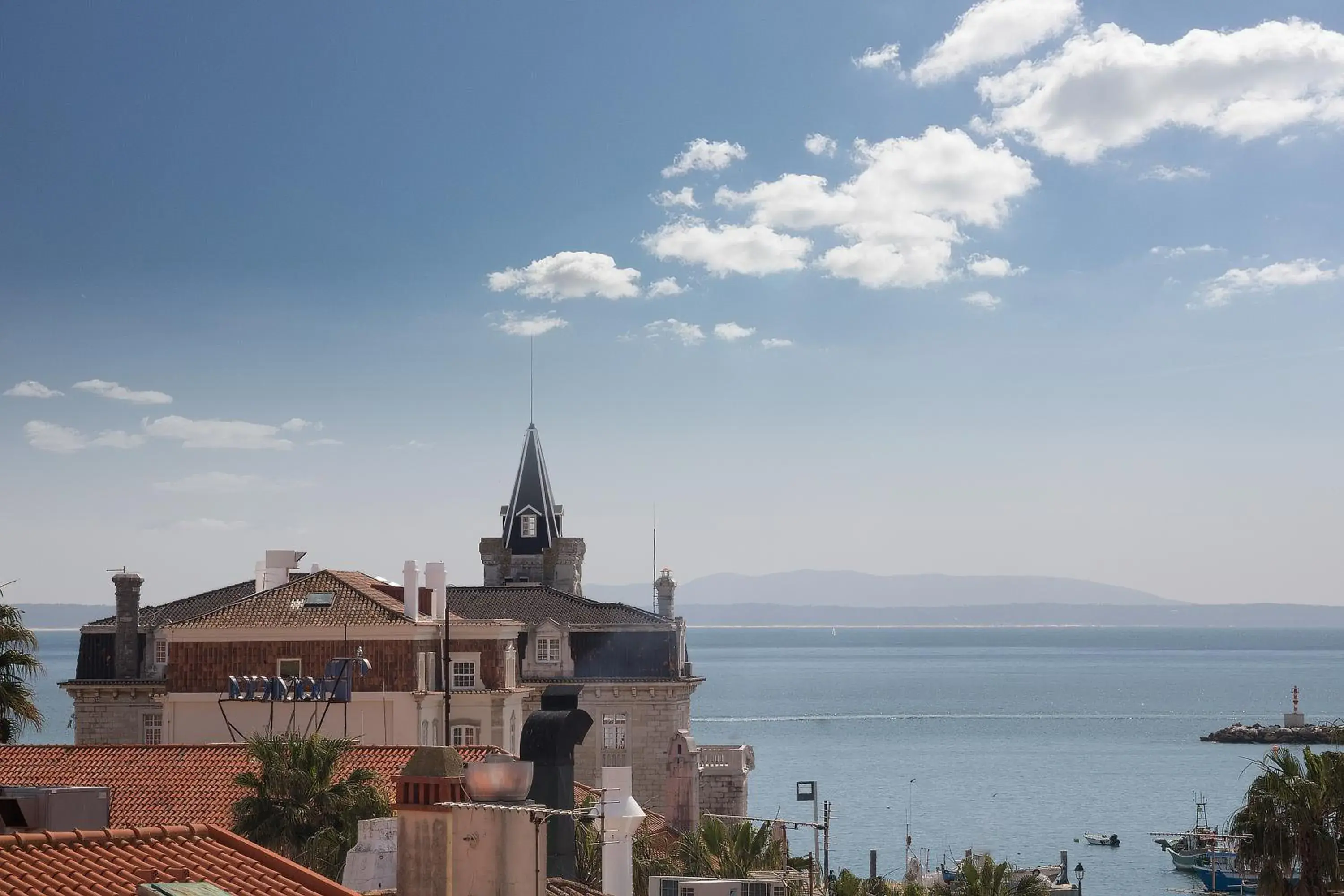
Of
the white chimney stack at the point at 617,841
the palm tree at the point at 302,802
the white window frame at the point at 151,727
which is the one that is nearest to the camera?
the white chimney stack at the point at 617,841

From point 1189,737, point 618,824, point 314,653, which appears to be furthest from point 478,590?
point 1189,737

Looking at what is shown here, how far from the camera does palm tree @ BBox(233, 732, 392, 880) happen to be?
29.4 meters

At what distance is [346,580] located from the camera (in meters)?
56.7

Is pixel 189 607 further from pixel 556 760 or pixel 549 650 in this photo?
pixel 556 760

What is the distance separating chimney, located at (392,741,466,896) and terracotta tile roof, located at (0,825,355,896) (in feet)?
4.10

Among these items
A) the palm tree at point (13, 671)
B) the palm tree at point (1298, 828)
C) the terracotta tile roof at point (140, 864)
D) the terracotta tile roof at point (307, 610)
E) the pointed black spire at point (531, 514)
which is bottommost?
the palm tree at point (1298, 828)

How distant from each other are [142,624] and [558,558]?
80.4ft

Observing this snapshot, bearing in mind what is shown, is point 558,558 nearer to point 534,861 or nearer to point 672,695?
point 672,695

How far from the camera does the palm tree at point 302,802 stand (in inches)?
1156

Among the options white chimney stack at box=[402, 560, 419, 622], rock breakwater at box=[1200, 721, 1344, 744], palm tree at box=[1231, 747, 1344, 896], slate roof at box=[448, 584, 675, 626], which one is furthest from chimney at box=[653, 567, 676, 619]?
rock breakwater at box=[1200, 721, 1344, 744]

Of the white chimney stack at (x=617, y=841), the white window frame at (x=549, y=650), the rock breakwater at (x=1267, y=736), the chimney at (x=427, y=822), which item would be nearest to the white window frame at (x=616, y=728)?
the white window frame at (x=549, y=650)

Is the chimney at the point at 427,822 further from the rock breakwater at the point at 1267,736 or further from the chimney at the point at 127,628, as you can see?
the rock breakwater at the point at 1267,736

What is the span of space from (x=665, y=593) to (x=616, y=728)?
517 inches

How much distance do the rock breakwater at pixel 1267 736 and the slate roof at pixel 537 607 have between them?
125 meters
